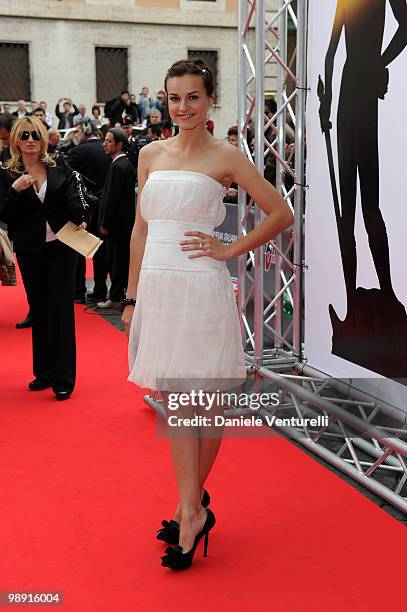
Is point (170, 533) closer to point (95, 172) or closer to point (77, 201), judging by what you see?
point (77, 201)

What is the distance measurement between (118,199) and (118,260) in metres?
0.67

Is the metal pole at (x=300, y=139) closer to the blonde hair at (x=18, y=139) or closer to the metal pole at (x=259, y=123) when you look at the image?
the metal pole at (x=259, y=123)

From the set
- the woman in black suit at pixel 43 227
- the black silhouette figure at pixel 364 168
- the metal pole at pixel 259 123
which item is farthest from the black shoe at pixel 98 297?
the black silhouette figure at pixel 364 168

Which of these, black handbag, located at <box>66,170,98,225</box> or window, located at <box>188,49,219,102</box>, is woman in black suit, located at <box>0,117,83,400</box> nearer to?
black handbag, located at <box>66,170,98,225</box>

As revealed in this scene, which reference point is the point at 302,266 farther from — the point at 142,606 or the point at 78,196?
the point at 142,606

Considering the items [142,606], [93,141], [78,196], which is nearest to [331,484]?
[142,606]

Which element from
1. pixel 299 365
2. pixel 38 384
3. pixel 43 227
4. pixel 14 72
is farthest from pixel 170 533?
pixel 14 72

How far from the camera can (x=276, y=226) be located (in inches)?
118

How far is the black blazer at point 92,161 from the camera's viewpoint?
28.7 feet

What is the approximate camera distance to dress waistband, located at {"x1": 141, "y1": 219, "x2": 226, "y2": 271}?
9.60 ft

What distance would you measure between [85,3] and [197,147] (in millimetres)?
27109

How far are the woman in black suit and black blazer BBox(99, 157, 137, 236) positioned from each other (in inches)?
116

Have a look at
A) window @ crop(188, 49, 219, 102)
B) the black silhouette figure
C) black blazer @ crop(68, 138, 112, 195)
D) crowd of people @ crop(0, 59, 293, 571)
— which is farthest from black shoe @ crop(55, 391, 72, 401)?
window @ crop(188, 49, 219, 102)

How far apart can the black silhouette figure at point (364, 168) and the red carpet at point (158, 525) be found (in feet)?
2.31
